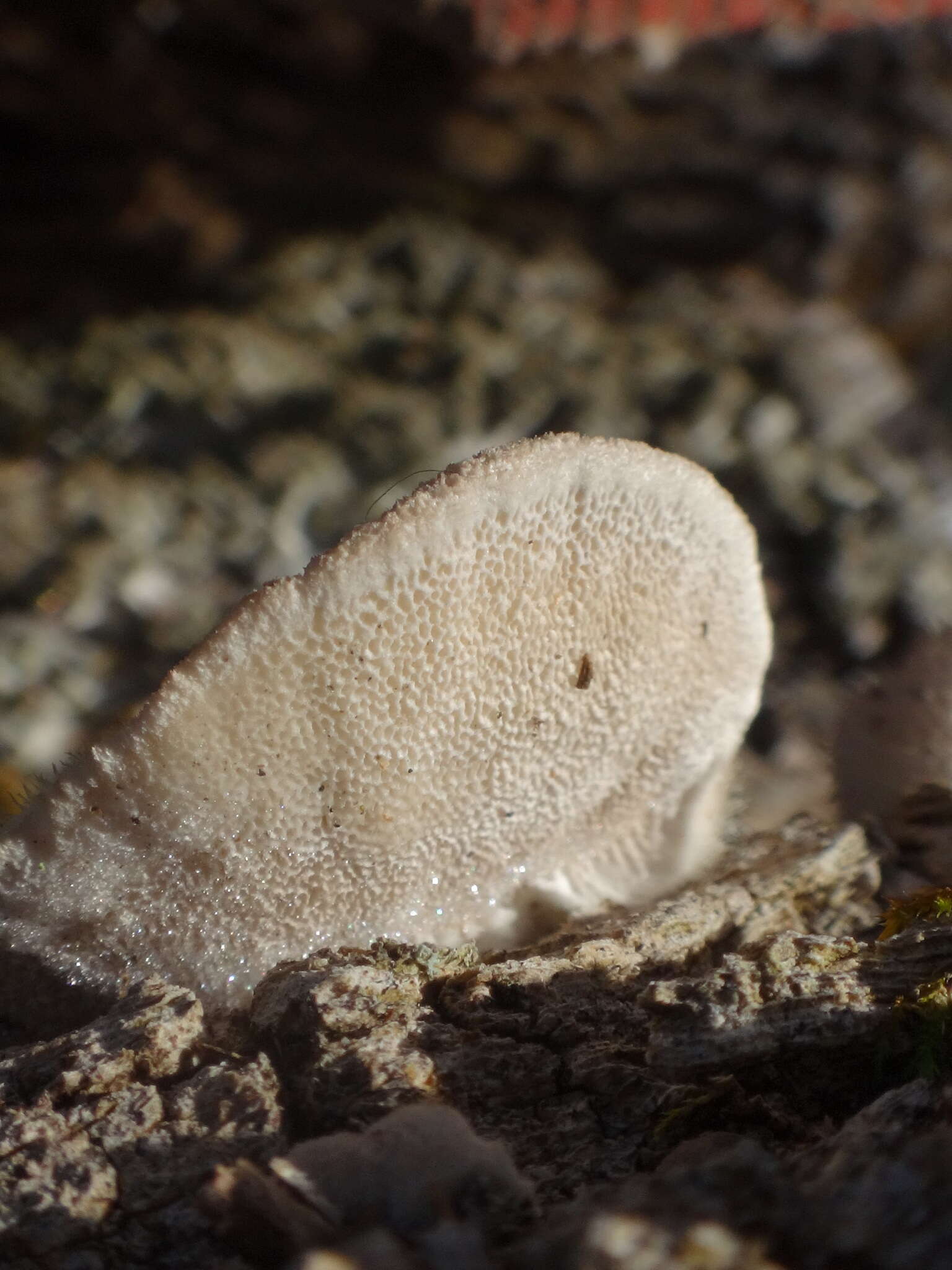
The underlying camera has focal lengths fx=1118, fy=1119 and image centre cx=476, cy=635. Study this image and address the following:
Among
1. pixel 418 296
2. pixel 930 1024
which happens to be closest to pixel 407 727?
pixel 930 1024

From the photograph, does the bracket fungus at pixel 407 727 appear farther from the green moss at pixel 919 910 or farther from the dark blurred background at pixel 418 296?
the dark blurred background at pixel 418 296

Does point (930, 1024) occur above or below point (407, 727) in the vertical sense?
below

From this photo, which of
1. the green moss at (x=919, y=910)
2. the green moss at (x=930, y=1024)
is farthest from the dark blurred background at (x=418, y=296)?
the green moss at (x=930, y=1024)

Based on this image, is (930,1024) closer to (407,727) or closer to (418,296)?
(407,727)

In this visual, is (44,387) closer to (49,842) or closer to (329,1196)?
(49,842)

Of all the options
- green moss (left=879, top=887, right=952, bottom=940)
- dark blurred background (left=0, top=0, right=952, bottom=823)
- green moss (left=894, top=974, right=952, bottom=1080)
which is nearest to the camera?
green moss (left=894, top=974, right=952, bottom=1080)

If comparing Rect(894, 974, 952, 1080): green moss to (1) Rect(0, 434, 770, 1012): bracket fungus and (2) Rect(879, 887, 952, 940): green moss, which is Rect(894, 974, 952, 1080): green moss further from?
(1) Rect(0, 434, 770, 1012): bracket fungus

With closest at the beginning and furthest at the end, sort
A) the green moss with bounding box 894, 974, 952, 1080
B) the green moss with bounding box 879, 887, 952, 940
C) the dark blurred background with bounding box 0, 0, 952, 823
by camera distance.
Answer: the green moss with bounding box 894, 974, 952, 1080 < the green moss with bounding box 879, 887, 952, 940 < the dark blurred background with bounding box 0, 0, 952, 823

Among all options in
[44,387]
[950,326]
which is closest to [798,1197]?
[950,326]

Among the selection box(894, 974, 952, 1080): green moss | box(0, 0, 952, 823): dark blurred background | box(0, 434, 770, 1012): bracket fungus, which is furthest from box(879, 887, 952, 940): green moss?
box(0, 0, 952, 823): dark blurred background
